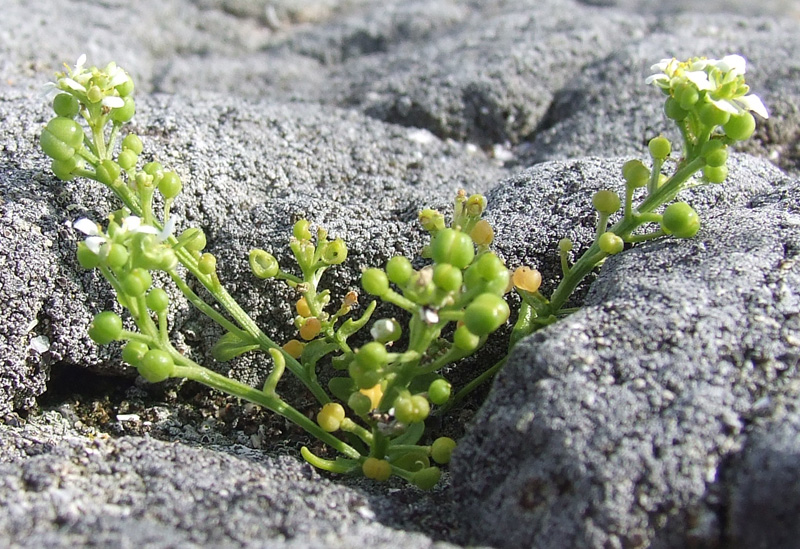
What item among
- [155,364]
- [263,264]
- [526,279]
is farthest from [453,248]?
[155,364]

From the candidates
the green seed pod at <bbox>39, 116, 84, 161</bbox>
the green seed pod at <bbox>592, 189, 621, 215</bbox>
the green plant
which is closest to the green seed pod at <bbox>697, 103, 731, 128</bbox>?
the green plant

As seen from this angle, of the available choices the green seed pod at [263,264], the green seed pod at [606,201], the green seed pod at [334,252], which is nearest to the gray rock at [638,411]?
the green seed pod at [606,201]

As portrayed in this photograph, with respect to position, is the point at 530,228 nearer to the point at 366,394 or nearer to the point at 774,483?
the point at 366,394

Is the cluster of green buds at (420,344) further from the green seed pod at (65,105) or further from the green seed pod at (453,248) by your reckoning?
the green seed pod at (65,105)

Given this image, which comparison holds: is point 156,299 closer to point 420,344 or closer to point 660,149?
point 420,344

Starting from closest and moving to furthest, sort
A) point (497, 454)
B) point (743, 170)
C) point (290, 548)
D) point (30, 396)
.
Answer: point (290, 548)
point (497, 454)
point (30, 396)
point (743, 170)

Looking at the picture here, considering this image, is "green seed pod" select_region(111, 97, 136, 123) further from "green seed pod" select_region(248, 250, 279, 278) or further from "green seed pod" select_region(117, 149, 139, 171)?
"green seed pod" select_region(248, 250, 279, 278)

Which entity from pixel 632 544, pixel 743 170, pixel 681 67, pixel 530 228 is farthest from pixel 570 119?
pixel 632 544
